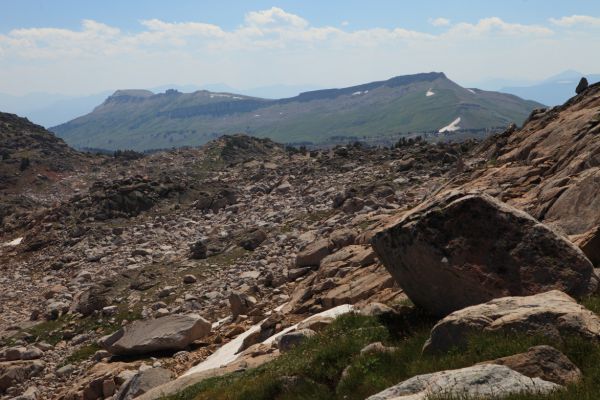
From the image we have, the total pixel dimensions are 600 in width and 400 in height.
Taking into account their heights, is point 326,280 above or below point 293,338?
below

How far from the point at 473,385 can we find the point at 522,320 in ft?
7.85

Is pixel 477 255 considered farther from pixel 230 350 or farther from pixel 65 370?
pixel 65 370

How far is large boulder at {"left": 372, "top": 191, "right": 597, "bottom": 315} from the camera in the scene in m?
12.3

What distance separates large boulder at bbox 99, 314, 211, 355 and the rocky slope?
3.5 inches

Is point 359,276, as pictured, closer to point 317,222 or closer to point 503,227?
point 503,227

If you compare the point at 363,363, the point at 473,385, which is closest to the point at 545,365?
the point at 473,385

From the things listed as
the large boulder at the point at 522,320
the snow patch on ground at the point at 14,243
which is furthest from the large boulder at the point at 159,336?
the snow patch on ground at the point at 14,243

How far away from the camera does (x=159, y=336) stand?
23.8 metres

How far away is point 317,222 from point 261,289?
39.7 feet

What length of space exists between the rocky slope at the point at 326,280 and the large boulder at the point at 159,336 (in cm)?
9

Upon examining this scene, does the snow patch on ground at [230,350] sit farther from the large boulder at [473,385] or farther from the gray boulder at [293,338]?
the large boulder at [473,385]

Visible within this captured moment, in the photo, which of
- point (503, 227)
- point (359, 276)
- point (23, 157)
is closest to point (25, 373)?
point (359, 276)

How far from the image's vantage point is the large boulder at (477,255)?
40.3ft

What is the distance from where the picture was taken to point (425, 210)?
45.9ft
